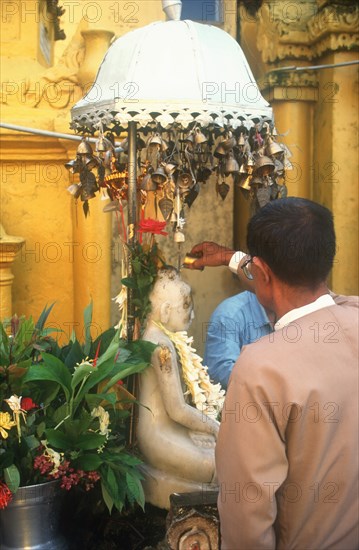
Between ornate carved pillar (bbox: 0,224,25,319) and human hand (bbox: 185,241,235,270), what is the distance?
184 centimetres

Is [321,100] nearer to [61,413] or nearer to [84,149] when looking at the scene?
[84,149]

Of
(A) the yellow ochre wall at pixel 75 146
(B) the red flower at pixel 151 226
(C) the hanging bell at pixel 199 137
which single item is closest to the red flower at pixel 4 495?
(B) the red flower at pixel 151 226

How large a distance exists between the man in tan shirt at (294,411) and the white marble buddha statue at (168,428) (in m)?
1.18

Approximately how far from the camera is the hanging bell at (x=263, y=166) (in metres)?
3.36

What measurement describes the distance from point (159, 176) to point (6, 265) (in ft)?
6.89

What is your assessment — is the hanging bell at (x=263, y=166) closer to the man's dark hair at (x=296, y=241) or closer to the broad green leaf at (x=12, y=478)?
the man's dark hair at (x=296, y=241)

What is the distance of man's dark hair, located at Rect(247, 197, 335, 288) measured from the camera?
2.00 metres

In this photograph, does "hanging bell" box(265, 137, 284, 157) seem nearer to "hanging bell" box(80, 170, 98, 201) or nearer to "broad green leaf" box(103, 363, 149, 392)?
"hanging bell" box(80, 170, 98, 201)

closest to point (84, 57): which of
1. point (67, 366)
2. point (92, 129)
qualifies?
point (92, 129)

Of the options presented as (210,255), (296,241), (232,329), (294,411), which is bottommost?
(232,329)

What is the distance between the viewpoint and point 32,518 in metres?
2.92

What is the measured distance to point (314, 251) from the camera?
2.01 meters

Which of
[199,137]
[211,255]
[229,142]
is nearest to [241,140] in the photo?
[229,142]

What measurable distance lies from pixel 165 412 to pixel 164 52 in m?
1.54
